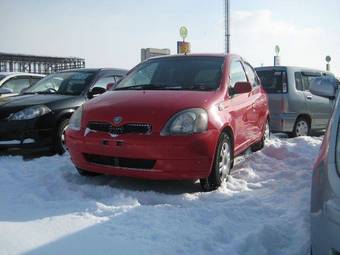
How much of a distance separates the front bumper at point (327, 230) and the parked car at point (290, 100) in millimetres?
7232

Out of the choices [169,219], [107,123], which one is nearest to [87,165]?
[107,123]

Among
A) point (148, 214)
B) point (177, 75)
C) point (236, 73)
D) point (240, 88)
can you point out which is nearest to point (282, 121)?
point (236, 73)

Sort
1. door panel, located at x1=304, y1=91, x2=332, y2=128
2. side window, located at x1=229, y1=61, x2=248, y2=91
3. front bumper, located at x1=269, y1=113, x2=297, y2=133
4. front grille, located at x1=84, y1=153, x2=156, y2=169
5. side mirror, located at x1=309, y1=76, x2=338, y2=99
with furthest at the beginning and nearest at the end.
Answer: door panel, located at x1=304, y1=91, x2=332, y2=128 → front bumper, located at x1=269, y1=113, x2=297, y2=133 → side window, located at x1=229, y1=61, x2=248, y2=91 → front grille, located at x1=84, y1=153, x2=156, y2=169 → side mirror, located at x1=309, y1=76, x2=338, y2=99

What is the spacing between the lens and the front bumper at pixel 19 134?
689cm

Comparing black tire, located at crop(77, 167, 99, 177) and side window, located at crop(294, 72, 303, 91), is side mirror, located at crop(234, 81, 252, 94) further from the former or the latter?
side window, located at crop(294, 72, 303, 91)

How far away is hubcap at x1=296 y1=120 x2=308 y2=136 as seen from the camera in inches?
399

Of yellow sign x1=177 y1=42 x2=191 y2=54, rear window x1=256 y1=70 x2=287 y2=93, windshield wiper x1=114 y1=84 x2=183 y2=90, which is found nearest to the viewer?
windshield wiper x1=114 y1=84 x2=183 y2=90

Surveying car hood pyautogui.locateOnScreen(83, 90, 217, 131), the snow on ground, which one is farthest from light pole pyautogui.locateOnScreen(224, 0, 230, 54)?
car hood pyautogui.locateOnScreen(83, 90, 217, 131)

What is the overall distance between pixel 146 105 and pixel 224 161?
3.63 ft

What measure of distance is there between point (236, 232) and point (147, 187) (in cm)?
170

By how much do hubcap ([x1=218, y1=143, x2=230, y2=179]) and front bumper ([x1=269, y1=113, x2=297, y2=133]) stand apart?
14.6 feet

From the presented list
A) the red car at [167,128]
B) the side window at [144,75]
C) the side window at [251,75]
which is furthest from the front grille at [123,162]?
the side window at [251,75]

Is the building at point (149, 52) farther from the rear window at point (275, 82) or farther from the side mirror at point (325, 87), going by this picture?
the side mirror at point (325, 87)

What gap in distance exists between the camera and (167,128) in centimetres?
480
